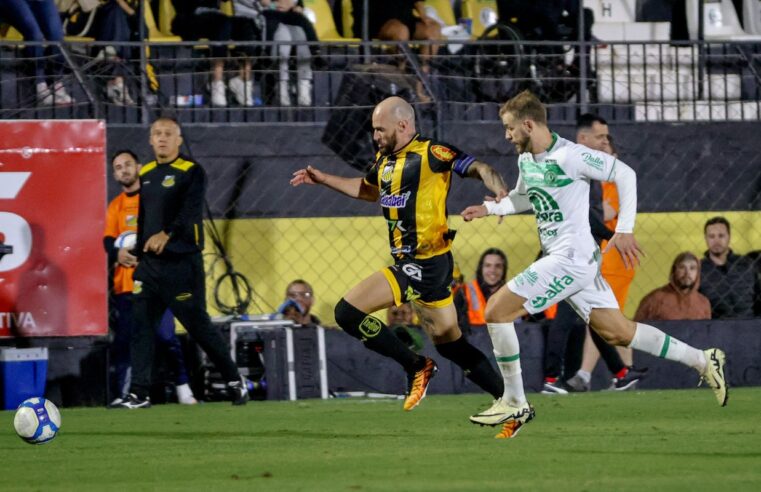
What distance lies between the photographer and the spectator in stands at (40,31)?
46.1 ft

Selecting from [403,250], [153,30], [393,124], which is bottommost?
[403,250]

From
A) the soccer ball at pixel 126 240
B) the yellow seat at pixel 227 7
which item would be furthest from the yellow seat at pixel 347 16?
the soccer ball at pixel 126 240

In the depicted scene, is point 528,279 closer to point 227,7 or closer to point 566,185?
point 566,185

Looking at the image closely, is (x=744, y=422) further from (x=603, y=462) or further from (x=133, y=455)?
(x=133, y=455)

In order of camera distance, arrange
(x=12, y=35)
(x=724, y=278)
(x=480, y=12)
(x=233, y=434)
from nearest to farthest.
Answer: (x=233, y=434) → (x=724, y=278) → (x=12, y=35) → (x=480, y=12)

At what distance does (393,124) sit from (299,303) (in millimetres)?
4466

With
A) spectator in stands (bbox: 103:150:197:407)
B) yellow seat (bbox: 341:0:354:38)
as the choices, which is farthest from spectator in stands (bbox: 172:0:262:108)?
spectator in stands (bbox: 103:150:197:407)

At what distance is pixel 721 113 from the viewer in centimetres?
1584

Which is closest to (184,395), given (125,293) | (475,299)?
(125,293)

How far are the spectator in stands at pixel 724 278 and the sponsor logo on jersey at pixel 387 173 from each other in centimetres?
515

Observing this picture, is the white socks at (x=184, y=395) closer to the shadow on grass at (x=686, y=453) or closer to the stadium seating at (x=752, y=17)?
the shadow on grass at (x=686, y=453)

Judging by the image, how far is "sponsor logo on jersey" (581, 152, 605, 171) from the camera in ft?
28.1

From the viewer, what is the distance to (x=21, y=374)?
11836 millimetres

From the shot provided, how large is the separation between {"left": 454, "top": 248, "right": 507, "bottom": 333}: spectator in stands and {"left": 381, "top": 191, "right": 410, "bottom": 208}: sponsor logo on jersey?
12.9 ft
